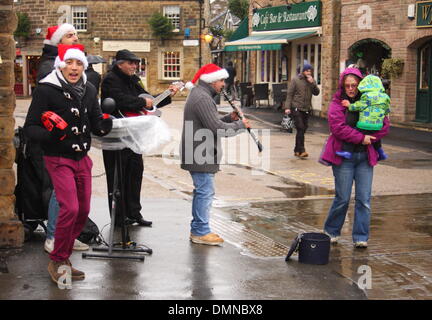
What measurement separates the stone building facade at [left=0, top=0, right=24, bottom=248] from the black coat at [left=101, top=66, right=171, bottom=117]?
1167 mm

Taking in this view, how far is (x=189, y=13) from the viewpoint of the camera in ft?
140

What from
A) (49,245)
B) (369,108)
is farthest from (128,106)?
(369,108)

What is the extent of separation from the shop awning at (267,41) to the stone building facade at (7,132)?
19560mm

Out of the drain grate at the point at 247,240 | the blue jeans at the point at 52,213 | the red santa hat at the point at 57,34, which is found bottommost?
the drain grate at the point at 247,240

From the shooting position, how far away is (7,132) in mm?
7082

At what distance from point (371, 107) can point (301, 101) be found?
23.4ft

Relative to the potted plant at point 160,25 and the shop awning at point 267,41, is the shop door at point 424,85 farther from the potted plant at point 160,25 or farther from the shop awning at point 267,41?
the potted plant at point 160,25

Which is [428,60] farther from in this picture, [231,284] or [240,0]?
[240,0]

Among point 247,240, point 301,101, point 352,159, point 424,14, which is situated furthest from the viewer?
point 424,14

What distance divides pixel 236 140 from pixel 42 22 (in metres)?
28.1

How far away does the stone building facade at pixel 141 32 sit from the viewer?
139 ft

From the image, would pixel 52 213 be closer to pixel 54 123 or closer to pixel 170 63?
pixel 54 123

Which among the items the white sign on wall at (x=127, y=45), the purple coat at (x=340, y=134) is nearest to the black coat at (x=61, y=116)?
the purple coat at (x=340, y=134)

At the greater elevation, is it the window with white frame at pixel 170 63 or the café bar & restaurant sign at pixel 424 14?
the café bar & restaurant sign at pixel 424 14
